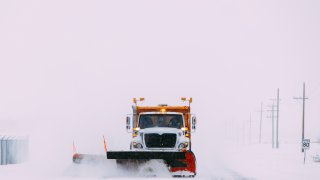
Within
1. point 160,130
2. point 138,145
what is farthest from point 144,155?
point 138,145

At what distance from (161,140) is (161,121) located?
1076mm

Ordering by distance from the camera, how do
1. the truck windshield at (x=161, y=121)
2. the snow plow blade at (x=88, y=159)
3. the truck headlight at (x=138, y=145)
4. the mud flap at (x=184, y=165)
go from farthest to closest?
the truck windshield at (x=161, y=121) < the truck headlight at (x=138, y=145) < the snow plow blade at (x=88, y=159) < the mud flap at (x=184, y=165)

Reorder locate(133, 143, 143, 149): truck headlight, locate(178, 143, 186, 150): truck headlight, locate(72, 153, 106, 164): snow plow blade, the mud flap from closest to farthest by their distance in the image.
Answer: the mud flap → locate(72, 153, 106, 164): snow plow blade → locate(178, 143, 186, 150): truck headlight → locate(133, 143, 143, 149): truck headlight

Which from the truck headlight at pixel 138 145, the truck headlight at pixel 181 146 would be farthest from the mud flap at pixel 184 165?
the truck headlight at pixel 138 145

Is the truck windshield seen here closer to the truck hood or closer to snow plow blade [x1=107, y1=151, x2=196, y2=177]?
the truck hood

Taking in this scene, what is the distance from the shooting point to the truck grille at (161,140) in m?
20.9

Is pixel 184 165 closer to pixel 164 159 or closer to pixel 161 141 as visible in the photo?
pixel 164 159

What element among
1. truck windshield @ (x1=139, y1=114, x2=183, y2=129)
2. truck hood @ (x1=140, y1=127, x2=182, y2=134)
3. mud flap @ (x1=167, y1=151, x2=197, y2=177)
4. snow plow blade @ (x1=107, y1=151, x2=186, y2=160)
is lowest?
mud flap @ (x1=167, y1=151, x2=197, y2=177)

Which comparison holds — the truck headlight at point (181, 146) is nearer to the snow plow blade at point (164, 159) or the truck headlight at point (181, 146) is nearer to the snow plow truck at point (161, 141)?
the snow plow truck at point (161, 141)

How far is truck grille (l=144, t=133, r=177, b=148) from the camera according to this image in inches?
822

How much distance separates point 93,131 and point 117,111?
1243 cm

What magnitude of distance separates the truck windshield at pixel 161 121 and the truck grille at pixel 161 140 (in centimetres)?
86

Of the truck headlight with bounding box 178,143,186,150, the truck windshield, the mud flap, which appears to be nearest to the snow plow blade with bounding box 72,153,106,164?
the mud flap

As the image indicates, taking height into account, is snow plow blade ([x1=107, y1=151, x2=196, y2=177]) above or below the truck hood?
below
